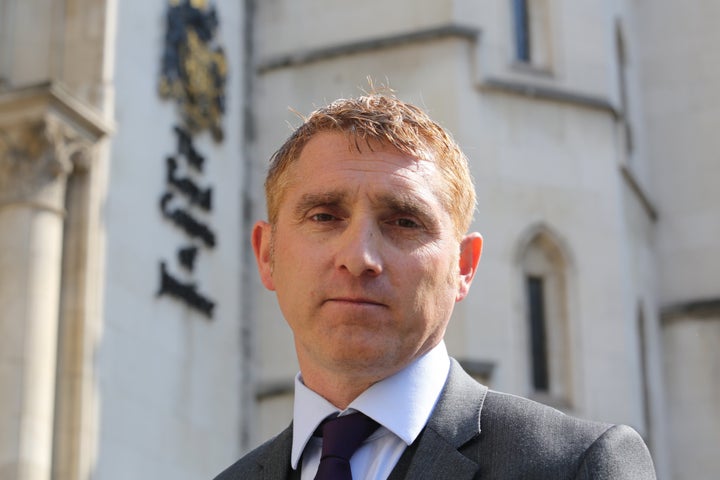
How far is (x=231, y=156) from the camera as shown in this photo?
11.7 metres

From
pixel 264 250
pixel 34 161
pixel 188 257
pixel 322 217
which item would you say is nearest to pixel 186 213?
pixel 188 257

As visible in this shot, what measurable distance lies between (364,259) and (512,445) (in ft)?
1.32

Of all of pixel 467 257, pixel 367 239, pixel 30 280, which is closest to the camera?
pixel 367 239

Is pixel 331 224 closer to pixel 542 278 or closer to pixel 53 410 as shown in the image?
pixel 53 410

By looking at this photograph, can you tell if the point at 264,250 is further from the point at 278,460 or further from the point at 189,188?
the point at 189,188

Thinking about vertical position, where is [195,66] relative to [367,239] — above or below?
above

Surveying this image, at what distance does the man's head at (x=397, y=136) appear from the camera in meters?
2.43

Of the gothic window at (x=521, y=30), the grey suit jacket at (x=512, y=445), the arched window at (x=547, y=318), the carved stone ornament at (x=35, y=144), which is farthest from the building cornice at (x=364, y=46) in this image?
the grey suit jacket at (x=512, y=445)

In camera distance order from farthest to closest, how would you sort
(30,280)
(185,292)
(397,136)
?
(185,292) < (30,280) < (397,136)

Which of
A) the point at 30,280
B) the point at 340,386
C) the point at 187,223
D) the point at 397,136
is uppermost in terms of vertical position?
the point at 187,223

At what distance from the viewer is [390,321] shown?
2309mm

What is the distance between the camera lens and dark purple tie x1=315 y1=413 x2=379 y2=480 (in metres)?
2.28

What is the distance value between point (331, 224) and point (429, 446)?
0.44 metres

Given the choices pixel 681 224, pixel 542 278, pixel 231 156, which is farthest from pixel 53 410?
pixel 681 224
